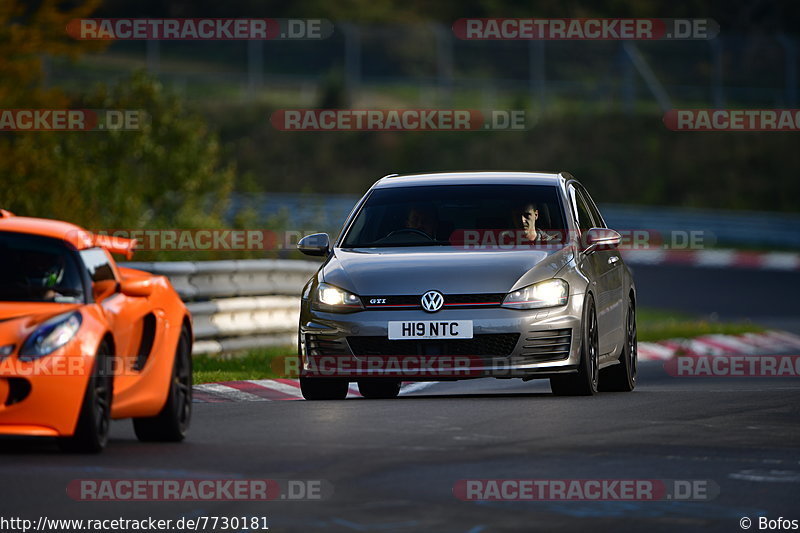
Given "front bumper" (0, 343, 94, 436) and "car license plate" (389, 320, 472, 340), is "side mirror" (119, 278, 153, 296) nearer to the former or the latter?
"front bumper" (0, 343, 94, 436)

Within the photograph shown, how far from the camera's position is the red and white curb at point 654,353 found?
14.2m

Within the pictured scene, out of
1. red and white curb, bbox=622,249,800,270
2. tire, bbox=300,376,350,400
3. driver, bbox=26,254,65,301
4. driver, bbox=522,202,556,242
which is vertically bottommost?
red and white curb, bbox=622,249,800,270

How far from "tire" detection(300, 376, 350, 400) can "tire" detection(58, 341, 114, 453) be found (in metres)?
3.62

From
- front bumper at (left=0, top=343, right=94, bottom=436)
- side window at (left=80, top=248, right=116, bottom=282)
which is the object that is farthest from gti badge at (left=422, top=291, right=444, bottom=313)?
front bumper at (left=0, top=343, right=94, bottom=436)

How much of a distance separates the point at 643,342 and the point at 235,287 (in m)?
6.61

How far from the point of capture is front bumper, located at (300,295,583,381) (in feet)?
41.7

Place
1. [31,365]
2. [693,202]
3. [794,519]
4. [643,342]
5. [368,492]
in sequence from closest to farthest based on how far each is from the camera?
[794,519]
[368,492]
[31,365]
[643,342]
[693,202]

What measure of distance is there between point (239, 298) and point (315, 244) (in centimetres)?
622

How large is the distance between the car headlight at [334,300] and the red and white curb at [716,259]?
28.4m

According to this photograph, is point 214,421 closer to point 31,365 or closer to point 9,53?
point 31,365

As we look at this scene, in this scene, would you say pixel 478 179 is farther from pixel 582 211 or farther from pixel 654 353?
pixel 654 353

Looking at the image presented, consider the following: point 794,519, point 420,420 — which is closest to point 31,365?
point 420,420

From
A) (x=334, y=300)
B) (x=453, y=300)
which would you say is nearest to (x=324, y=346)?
(x=334, y=300)

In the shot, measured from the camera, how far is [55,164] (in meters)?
26.6
